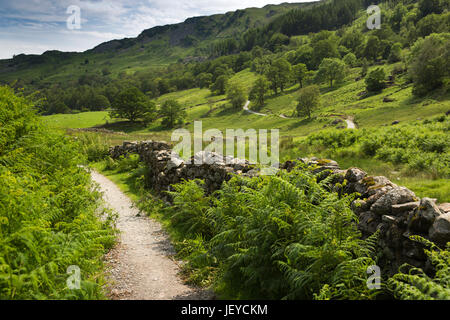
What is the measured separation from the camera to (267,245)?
5621mm

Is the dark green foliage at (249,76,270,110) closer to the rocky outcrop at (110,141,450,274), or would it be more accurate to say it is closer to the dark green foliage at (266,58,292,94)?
the dark green foliage at (266,58,292,94)

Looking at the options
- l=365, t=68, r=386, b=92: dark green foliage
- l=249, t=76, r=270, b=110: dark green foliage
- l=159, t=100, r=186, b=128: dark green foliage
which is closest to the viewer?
l=365, t=68, r=386, b=92: dark green foliage

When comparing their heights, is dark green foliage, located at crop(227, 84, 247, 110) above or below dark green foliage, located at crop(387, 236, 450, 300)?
above

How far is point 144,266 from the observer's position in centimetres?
741

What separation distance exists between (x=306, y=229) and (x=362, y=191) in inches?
82.2

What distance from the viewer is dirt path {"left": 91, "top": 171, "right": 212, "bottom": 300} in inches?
238

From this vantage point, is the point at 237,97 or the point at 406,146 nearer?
the point at 406,146

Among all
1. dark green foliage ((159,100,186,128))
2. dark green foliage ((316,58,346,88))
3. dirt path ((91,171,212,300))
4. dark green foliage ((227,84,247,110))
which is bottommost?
dirt path ((91,171,212,300))

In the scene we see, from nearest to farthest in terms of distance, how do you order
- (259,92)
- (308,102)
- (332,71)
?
(308,102) < (332,71) < (259,92)

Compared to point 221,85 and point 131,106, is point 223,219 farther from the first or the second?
point 221,85

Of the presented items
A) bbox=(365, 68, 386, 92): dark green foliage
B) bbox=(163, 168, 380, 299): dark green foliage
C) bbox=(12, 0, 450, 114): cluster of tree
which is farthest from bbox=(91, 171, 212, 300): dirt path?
bbox=(365, 68, 386, 92): dark green foliage

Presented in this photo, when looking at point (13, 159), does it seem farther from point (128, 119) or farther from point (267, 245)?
point (128, 119)

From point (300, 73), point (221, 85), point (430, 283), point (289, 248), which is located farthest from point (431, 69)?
point (221, 85)

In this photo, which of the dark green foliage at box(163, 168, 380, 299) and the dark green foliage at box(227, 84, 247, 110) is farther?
the dark green foliage at box(227, 84, 247, 110)
